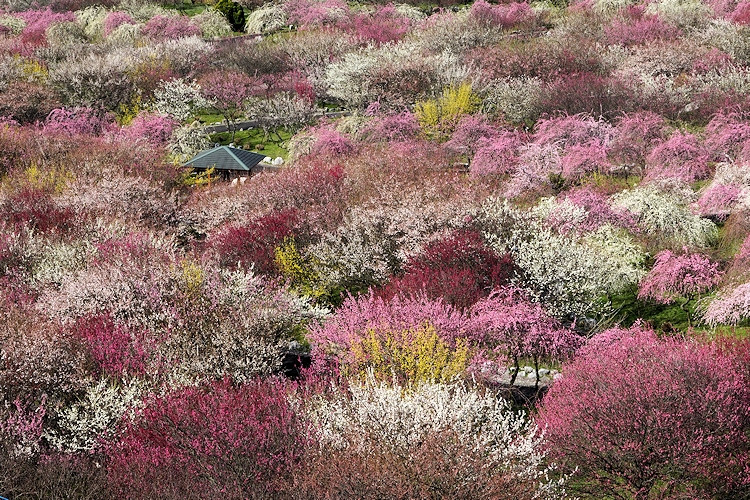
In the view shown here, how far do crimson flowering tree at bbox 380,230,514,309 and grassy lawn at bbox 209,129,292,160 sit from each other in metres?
22.6

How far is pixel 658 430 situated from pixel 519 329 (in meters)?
5.83

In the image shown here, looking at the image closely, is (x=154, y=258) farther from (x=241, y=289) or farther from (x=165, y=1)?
(x=165, y=1)

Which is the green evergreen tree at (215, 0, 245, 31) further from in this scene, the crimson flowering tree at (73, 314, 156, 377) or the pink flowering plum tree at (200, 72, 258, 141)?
the crimson flowering tree at (73, 314, 156, 377)

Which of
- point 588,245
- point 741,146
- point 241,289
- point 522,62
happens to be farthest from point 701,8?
point 241,289

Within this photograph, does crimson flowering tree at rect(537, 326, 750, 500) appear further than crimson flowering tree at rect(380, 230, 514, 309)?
No

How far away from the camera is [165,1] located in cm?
8019

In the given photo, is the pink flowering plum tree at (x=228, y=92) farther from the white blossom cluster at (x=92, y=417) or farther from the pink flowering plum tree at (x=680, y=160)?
the white blossom cluster at (x=92, y=417)

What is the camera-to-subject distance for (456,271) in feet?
70.0

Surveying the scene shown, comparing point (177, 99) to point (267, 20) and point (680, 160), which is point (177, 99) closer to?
point (267, 20)

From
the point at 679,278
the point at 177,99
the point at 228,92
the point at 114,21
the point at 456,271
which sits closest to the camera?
the point at 456,271

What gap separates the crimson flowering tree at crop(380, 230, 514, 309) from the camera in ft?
68.0

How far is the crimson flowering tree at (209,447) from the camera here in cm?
1354

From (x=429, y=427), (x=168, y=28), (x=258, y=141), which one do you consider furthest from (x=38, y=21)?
(x=429, y=427)

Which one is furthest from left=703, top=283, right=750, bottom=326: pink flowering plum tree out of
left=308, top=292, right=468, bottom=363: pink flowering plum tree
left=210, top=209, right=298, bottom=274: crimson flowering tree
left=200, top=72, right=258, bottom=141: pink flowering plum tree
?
left=200, top=72, right=258, bottom=141: pink flowering plum tree
